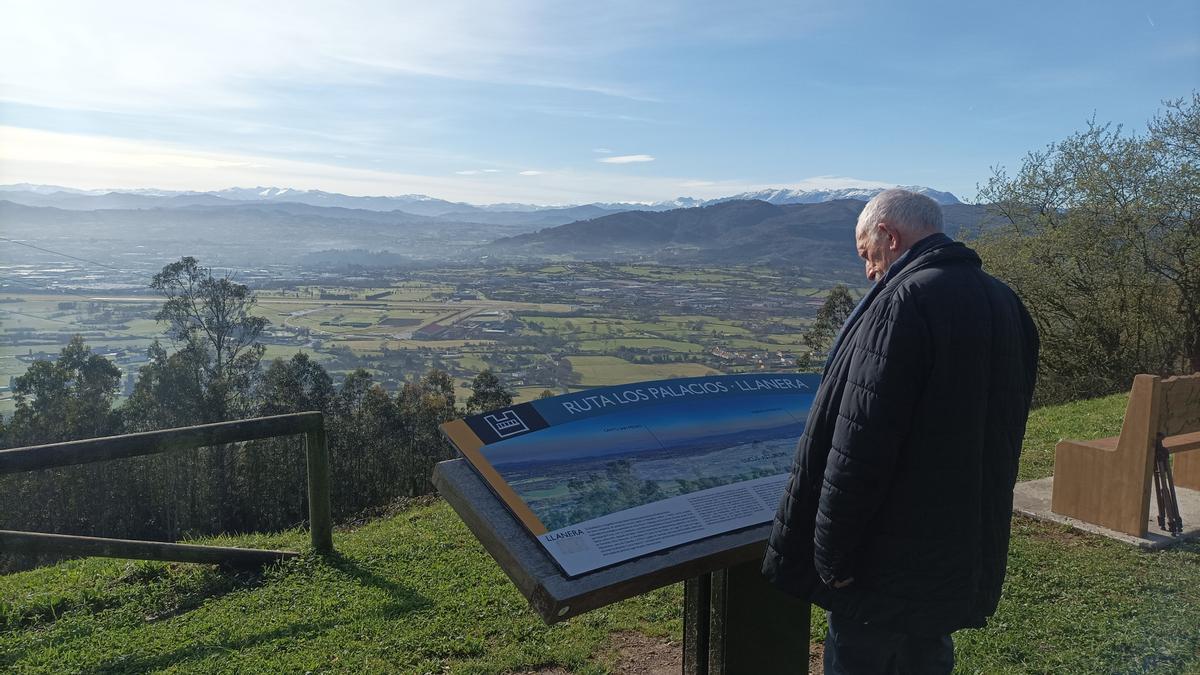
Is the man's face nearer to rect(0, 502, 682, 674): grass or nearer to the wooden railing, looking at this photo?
rect(0, 502, 682, 674): grass

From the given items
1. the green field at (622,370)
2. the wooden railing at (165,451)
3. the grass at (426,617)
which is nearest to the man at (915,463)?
the grass at (426,617)

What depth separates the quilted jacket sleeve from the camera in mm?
1944

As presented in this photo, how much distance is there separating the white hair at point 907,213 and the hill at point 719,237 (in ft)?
133

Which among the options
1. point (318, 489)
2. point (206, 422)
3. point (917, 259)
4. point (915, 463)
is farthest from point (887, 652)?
point (206, 422)

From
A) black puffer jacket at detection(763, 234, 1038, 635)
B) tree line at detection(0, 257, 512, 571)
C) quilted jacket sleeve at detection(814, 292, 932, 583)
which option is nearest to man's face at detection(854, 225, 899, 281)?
black puffer jacket at detection(763, 234, 1038, 635)

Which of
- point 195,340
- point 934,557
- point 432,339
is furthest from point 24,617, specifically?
point 432,339

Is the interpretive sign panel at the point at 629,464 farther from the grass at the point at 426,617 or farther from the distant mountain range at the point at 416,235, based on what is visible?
the distant mountain range at the point at 416,235

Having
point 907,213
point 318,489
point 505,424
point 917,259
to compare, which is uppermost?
point 907,213

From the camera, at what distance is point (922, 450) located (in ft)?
6.54

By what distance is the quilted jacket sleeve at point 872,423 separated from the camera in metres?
1.94

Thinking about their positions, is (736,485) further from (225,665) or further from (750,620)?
(225,665)

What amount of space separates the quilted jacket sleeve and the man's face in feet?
0.94

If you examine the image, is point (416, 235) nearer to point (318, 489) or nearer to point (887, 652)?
point (318, 489)

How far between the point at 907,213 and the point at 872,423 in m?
0.67
